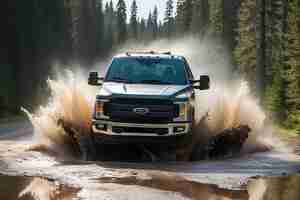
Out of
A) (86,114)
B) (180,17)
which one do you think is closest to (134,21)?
(180,17)

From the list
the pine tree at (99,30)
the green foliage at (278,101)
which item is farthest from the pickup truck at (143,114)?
the pine tree at (99,30)

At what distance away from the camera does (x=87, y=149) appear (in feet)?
44.0

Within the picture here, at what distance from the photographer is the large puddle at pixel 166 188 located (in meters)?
8.62

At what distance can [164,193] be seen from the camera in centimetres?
886

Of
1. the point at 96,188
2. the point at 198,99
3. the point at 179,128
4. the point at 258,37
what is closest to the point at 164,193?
the point at 96,188

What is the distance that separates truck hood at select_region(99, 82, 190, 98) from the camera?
1296cm

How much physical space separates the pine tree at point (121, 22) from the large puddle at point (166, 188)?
397 feet

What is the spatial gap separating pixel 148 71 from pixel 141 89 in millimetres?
1275

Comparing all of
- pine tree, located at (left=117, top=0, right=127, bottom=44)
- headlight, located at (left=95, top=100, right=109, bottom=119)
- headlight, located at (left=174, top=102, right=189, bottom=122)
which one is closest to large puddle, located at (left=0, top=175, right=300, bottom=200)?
headlight, located at (left=174, top=102, right=189, bottom=122)

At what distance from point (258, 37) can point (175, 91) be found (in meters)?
30.3

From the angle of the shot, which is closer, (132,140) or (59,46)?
(132,140)

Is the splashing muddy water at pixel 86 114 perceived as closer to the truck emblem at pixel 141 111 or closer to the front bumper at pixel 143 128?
the front bumper at pixel 143 128

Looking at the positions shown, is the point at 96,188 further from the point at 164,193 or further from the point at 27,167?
the point at 27,167

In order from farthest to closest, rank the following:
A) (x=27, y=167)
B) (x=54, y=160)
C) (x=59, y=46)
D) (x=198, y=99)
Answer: (x=59, y=46) < (x=198, y=99) < (x=54, y=160) < (x=27, y=167)
